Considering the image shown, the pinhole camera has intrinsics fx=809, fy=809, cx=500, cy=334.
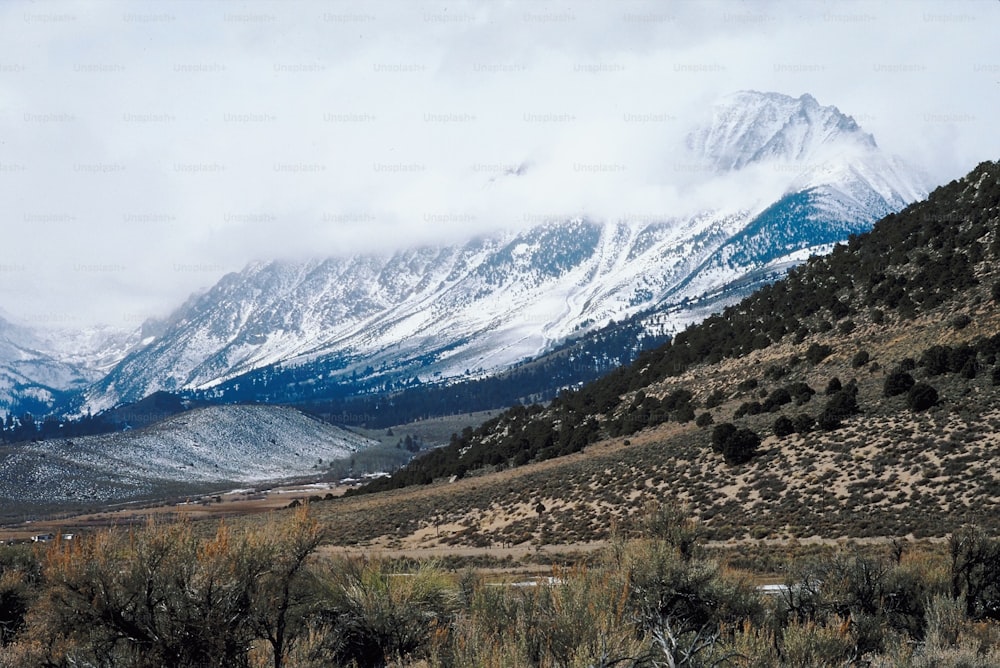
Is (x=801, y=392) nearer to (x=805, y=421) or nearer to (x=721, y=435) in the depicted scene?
(x=805, y=421)

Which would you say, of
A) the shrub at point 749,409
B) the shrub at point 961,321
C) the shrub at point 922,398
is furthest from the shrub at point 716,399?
the shrub at point 922,398

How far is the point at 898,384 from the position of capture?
141 ft

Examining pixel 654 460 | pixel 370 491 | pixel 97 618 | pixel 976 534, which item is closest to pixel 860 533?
pixel 976 534

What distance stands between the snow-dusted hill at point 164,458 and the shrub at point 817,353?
4544 inches

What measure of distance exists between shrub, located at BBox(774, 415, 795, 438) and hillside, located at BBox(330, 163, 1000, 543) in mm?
117

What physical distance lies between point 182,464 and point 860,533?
155m

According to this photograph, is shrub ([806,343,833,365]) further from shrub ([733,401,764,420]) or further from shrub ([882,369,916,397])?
shrub ([882,369,916,397])

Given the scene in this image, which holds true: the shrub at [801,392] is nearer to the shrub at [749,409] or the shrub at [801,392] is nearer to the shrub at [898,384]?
the shrub at [749,409]

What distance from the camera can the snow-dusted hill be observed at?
136 m

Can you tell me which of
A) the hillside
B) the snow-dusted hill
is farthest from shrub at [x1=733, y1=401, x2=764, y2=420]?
the snow-dusted hill

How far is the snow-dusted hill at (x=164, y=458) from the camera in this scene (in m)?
136

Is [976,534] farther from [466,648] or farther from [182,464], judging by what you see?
[182,464]

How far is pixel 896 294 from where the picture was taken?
5384 cm

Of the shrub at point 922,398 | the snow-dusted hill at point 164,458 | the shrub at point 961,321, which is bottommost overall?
the snow-dusted hill at point 164,458
